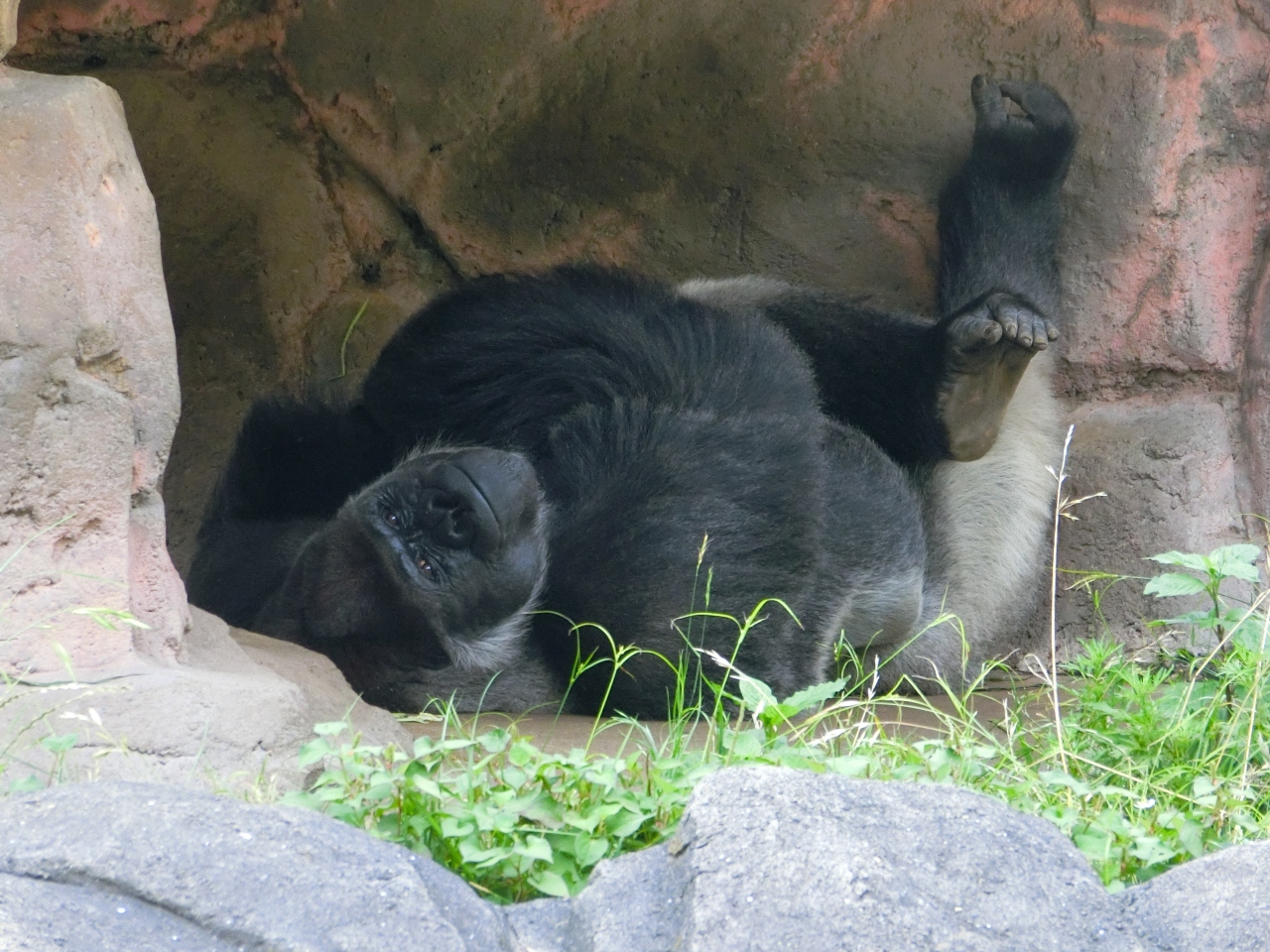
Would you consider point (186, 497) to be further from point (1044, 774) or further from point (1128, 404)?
point (1044, 774)

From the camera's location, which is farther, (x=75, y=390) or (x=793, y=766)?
(x=75, y=390)

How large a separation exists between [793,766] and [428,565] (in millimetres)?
1172

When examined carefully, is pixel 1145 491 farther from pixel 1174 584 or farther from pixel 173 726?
pixel 173 726

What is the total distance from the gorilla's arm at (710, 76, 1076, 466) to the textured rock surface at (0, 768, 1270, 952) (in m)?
1.91

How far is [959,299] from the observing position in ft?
11.3

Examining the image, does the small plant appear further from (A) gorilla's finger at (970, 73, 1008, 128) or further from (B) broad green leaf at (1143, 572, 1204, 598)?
(A) gorilla's finger at (970, 73, 1008, 128)

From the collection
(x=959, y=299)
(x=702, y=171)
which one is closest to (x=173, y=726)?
(x=959, y=299)

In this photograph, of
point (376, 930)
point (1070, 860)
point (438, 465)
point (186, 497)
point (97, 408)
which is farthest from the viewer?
point (186, 497)

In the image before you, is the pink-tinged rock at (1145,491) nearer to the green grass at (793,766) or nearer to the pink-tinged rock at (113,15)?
the green grass at (793,766)

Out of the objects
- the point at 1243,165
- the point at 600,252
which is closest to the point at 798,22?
the point at 600,252

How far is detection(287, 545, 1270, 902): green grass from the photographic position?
1.69 metres

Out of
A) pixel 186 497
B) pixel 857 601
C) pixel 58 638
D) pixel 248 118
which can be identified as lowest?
pixel 186 497

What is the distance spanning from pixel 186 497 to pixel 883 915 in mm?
3387

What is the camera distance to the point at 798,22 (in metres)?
3.65
